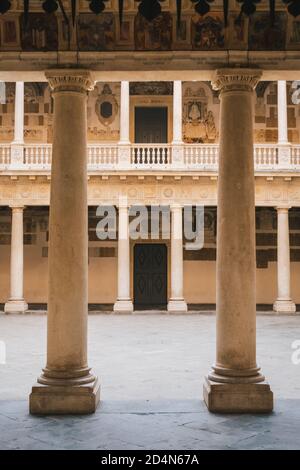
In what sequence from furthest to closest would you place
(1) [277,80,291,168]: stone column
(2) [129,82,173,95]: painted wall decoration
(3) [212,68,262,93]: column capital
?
(2) [129,82,173,95]: painted wall decoration < (1) [277,80,291,168]: stone column < (3) [212,68,262,93]: column capital

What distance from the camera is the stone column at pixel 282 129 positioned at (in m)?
20.4

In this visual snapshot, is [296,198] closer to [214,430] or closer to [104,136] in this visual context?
[104,136]

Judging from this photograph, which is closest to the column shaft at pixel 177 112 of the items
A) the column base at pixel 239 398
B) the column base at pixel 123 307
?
the column base at pixel 123 307

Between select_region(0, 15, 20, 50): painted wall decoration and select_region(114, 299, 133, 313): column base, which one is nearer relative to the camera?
select_region(0, 15, 20, 50): painted wall decoration

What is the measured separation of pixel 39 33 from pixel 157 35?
4.44 ft

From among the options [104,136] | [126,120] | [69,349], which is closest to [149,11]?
[69,349]

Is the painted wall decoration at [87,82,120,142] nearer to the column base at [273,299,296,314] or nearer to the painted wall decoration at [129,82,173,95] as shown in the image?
the painted wall decoration at [129,82,173,95]

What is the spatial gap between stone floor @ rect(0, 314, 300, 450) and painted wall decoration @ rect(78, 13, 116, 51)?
413cm

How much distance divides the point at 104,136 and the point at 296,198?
7.79 metres

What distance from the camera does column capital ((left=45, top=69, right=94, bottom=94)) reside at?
6516 millimetres

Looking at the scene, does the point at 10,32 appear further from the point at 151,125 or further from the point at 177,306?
the point at 151,125

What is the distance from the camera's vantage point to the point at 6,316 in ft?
63.5

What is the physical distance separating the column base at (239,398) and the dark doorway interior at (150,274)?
16.8 metres

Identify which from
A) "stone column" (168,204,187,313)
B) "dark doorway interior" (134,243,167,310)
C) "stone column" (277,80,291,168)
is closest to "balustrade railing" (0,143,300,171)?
"stone column" (277,80,291,168)
